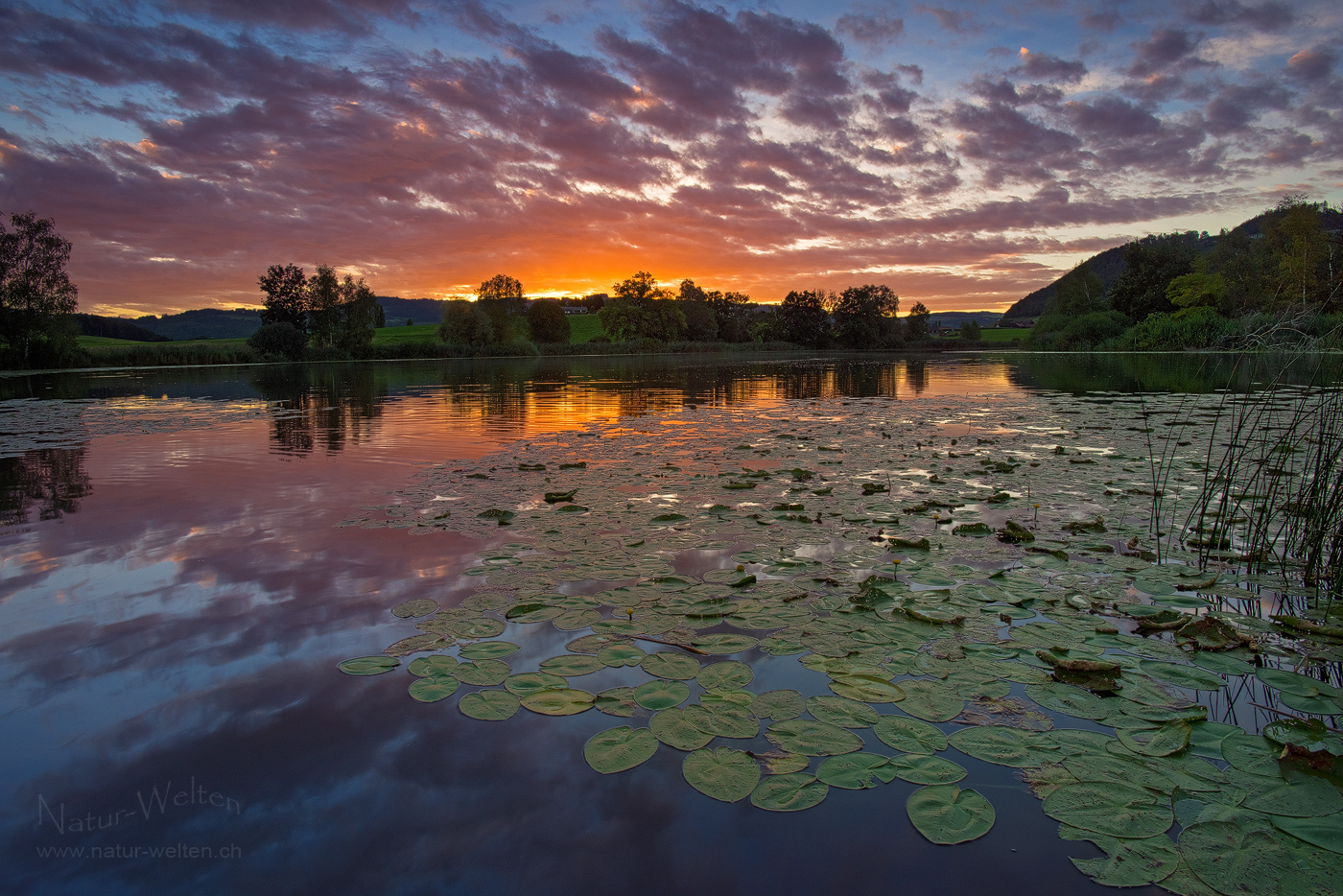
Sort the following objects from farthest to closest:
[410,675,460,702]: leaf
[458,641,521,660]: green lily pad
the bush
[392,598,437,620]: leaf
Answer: the bush < [392,598,437,620]: leaf < [458,641,521,660]: green lily pad < [410,675,460,702]: leaf

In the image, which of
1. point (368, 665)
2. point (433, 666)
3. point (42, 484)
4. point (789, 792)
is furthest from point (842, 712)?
point (42, 484)

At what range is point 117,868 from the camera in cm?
223

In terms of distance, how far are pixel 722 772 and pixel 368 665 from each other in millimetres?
2104

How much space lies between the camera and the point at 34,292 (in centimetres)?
4775

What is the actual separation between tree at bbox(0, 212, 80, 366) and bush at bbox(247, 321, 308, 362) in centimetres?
1906

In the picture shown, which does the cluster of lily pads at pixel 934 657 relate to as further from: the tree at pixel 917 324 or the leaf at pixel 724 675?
the tree at pixel 917 324

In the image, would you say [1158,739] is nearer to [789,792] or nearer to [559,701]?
[789,792]

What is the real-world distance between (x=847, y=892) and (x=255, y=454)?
11558mm

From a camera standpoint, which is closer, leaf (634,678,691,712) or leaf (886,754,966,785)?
leaf (886,754,966,785)

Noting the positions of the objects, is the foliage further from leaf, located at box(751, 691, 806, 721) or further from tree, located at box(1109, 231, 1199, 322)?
leaf, located at box(751, 691, 806, 721)

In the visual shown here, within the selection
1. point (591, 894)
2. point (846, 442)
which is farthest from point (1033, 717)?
point (846, 442)

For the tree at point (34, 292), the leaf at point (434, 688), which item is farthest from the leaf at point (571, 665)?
the tree at point (34, 292)

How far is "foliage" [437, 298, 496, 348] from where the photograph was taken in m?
81.1

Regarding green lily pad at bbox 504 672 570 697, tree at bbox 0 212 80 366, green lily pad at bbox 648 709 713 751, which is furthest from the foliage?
green lily pad at bbox 648 709 713 751
